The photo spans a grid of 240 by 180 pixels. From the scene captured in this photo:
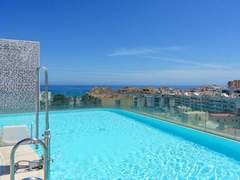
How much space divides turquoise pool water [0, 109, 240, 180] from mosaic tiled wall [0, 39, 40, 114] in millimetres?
500

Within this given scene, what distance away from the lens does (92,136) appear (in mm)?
7863

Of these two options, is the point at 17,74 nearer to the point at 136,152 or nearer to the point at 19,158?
the point at 19,158

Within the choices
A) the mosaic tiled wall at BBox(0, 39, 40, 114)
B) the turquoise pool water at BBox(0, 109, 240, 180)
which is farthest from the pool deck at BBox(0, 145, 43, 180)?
the mosaic tiled wall at BBox(0, 39, 40, 114)

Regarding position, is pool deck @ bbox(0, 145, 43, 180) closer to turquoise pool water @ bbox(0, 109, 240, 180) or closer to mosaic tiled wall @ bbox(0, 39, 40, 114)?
turquoise pool water @ bbox(0, 109, 240, 180)

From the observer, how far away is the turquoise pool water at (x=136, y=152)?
15.7ft

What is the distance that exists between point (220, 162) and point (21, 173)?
415cm

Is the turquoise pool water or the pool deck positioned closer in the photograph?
Result: the pool deck

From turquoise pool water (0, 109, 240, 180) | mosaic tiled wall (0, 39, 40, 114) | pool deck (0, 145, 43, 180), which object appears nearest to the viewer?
pool deck (0, 145, 43, 180)

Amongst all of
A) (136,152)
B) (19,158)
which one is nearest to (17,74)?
(19,158)

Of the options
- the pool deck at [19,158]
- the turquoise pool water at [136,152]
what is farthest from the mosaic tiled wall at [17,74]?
the pool deck at [19,158]

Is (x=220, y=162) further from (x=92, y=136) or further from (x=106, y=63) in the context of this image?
(x=106, y=63)

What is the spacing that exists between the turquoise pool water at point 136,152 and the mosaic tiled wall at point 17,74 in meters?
0.50

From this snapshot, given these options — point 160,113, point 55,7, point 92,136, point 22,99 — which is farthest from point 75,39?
point 92,136

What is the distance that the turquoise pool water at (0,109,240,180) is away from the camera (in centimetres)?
479
